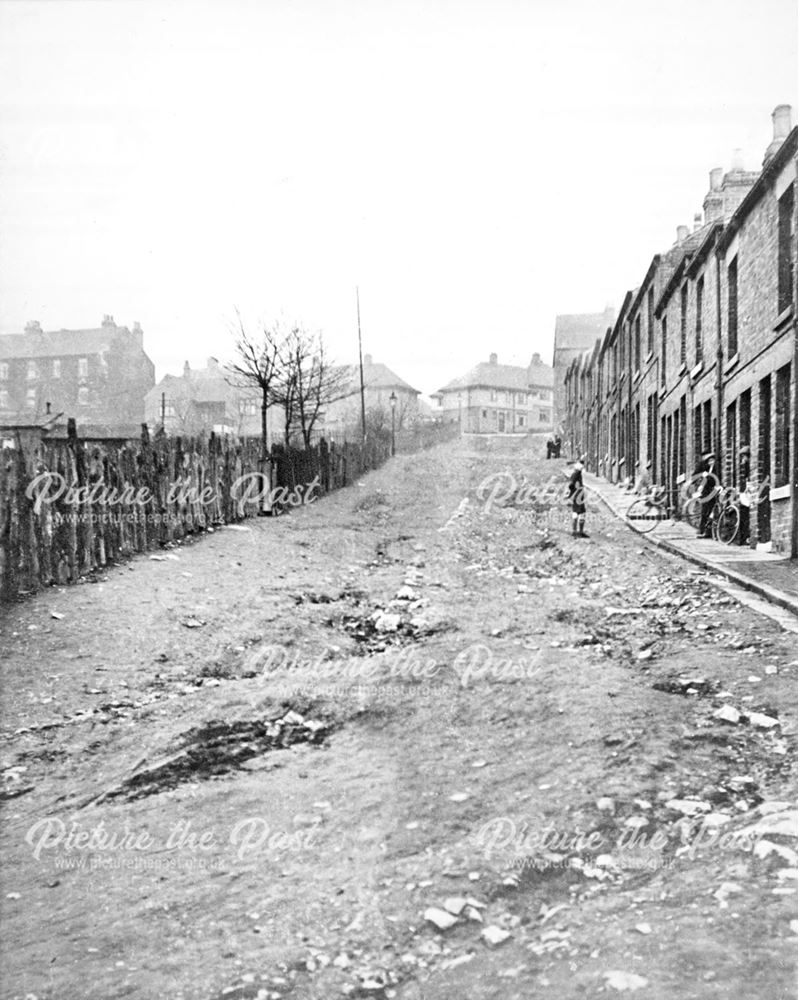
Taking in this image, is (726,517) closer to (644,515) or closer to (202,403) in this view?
(644,515)

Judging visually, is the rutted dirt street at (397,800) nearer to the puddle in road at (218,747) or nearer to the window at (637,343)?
the puddle in road at (218,747)

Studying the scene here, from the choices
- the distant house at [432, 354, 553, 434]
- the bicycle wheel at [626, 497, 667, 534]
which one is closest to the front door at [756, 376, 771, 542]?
the bicycle wheel at [626, 497, 667, 534]

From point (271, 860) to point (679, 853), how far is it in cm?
185

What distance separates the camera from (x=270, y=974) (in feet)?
10.2

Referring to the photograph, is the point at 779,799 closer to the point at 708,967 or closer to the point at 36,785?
the point at 708,967

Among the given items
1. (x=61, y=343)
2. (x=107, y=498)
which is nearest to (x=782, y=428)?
(x=107, y=498)

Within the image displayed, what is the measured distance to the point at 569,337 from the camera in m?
71.0

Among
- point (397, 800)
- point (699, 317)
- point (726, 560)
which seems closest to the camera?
point (397, 800)

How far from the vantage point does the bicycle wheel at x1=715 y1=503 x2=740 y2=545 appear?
1511cm

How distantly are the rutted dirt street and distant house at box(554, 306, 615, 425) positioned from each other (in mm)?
62455

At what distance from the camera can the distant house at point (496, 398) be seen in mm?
87688

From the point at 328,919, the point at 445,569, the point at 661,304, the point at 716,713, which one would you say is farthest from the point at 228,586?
the point at 661,304

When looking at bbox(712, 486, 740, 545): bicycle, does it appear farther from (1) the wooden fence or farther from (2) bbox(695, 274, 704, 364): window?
(1) the wooden fence

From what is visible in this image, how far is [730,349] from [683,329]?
17.7ft
